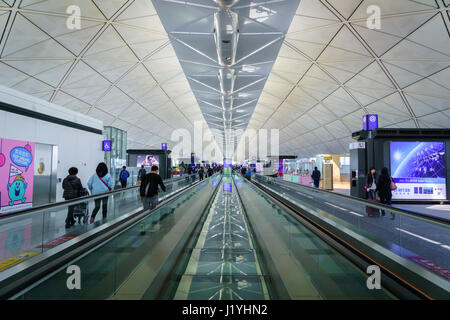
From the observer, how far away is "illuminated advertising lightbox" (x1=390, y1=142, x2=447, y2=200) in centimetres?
1349

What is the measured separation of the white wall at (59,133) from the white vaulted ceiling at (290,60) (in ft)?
16.5

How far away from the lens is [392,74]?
1798 centimetres

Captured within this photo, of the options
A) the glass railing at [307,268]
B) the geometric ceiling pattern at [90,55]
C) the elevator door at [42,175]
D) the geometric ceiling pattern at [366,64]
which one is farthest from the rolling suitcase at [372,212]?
the geometric ceiling pattern at [90,55]

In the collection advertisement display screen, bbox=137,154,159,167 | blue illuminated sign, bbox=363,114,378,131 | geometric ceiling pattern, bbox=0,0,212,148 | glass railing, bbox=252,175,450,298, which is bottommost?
glass railing, bbox=252,175,450,298

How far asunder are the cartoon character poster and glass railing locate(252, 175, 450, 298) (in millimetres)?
11138

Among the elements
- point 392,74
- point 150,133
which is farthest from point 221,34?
point 150,133

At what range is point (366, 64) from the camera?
58.9 ft

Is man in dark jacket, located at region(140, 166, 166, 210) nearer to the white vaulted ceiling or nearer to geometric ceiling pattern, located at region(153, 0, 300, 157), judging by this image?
geometric ceiling pattern, located at region(153, 0, 300, 157)

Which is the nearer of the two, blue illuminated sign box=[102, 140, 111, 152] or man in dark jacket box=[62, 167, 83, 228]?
man in dark jacket box=[62, 167, 83, 228]

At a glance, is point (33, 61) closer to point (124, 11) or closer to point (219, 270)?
point (124, 11)

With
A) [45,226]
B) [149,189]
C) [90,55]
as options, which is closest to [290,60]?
[90,55]

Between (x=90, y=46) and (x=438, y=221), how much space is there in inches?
765

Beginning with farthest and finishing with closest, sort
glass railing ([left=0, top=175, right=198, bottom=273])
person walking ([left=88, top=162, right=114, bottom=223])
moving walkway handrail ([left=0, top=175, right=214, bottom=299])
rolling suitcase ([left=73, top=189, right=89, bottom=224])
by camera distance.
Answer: person walking ([left=88, top=162, right=114, bottom=223]) → rolling suitcase ([left=73, top=189, right=89, bottom=224]) → glass railing ([left=0, top=175, right=198, bottom=273]) → moving walkway handrail ([left=0, top=175, right=214, bottom=299])

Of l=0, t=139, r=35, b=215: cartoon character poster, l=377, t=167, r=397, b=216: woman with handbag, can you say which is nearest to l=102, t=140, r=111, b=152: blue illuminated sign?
l=0, t=139, r=35, b=215: cartoon character poster
